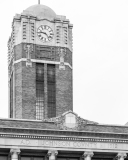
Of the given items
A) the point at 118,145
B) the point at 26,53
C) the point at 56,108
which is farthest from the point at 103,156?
the point at 26,53

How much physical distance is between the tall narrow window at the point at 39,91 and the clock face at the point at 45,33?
400 centimetres

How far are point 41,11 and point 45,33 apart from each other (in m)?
3.97

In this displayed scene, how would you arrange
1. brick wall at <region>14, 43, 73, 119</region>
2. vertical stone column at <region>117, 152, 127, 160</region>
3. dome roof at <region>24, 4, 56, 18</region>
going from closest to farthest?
vertical stone column at <region>117, 152, 127, 160</region> < brick wall at <region>14, 43, 73, 119</region> < dome roof at <region>24, 4, 56, 18</region>

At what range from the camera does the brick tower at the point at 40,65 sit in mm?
97188

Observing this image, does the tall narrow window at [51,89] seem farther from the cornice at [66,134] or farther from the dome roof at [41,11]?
the cornice at [66,134]

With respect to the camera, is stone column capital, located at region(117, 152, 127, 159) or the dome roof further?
the dome roof

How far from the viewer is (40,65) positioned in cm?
9962

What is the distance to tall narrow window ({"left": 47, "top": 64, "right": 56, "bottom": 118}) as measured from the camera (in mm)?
97494

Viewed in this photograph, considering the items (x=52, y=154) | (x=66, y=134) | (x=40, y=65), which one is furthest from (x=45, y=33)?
(x=52, y=154)

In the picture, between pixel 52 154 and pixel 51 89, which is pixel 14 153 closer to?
pixel 52 154

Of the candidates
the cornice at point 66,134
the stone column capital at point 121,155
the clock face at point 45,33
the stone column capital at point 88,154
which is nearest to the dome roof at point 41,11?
the clock face at point 45,33

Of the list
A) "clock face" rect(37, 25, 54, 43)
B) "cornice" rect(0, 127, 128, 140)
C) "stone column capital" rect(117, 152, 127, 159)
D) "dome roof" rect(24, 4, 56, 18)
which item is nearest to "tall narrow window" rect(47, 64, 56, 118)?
"clock face" rect(37, 25, 54, 43)

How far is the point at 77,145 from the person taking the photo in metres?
79.9

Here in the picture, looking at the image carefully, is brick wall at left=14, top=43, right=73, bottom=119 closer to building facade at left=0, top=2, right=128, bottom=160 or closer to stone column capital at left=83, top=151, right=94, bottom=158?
building facade at left=0, top=2, right=128, bottom=160
